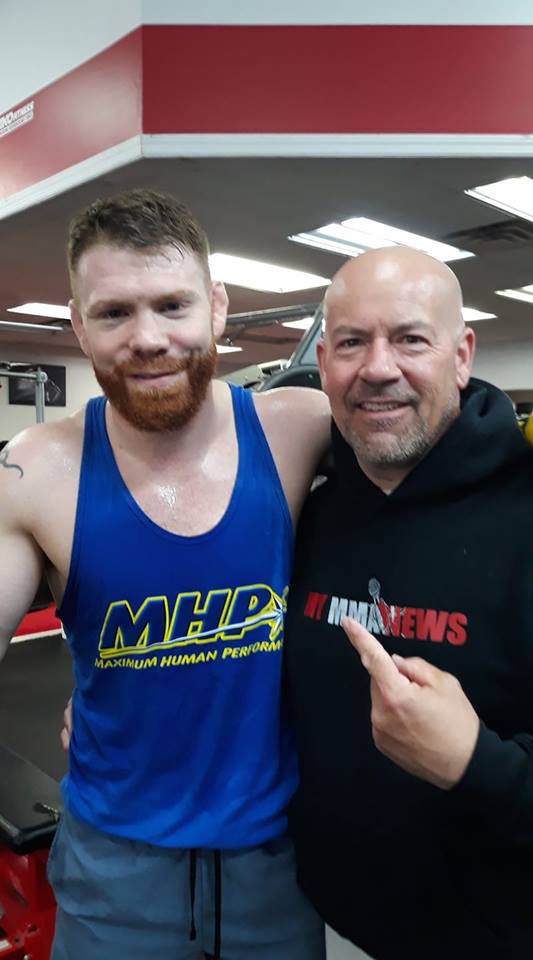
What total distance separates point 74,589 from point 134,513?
0.48 feet

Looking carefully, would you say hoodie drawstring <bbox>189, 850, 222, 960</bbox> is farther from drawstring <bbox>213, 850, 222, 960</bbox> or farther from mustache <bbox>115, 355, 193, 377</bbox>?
mustache <bbox>115, 355, 193, 377</bbox>

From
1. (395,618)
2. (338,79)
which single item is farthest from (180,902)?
(338,79)

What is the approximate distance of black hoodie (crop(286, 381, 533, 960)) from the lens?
0.86 meters

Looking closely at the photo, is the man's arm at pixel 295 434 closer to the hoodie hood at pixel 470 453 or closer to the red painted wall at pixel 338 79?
the hoodie hood at pixel 470 453

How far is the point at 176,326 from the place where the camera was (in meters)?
1.04

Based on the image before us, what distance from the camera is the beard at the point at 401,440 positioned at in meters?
0.96

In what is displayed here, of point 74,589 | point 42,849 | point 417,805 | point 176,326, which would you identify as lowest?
point 42,849

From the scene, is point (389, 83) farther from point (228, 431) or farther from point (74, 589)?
point (74, 589)

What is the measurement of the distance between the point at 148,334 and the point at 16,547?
37cm

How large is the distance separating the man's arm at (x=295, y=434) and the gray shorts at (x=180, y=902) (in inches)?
22.3

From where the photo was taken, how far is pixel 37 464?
3.45 feet

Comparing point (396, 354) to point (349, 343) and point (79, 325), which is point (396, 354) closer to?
point (349, 343)

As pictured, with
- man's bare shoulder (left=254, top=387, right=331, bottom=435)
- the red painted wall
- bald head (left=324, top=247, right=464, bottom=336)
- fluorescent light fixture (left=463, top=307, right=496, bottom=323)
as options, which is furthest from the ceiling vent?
bald head (left=324, top=247, right=464, bottom=336)

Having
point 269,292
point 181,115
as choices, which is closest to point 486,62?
point 181,115
